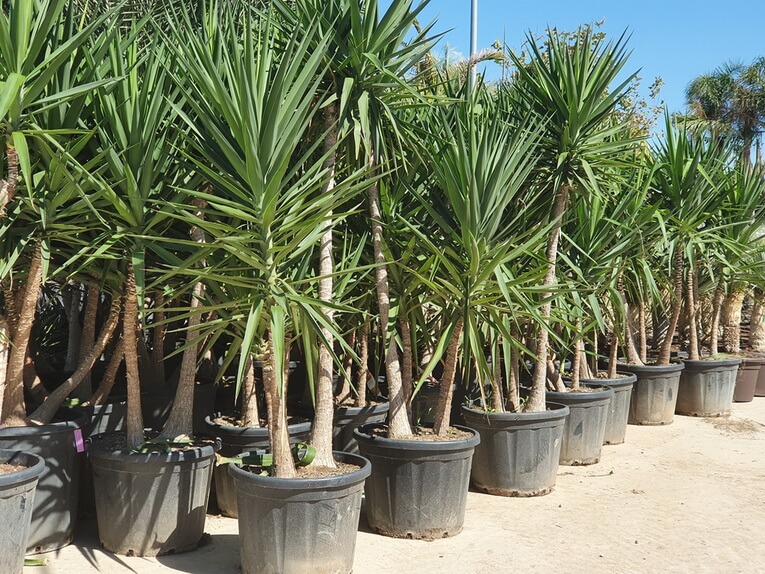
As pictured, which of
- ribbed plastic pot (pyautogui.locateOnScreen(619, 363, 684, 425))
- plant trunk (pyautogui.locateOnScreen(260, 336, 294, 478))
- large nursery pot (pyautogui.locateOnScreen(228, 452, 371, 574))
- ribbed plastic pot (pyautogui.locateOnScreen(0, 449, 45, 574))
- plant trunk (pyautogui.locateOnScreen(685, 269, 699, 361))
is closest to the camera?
ribbed plastic pot (pyautogui.locateOnScreen(0, 449, 45, 574))

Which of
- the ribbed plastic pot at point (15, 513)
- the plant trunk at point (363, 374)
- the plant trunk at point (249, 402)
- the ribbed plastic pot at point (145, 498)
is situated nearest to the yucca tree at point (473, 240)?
the plant trunk at point (363, 374)

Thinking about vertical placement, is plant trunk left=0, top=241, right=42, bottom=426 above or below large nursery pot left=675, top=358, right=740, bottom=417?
above

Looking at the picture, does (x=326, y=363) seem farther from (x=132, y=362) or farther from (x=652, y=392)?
(x=652, y=392)

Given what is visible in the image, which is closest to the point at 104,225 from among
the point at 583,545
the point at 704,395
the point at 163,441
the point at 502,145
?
the point at 163,441

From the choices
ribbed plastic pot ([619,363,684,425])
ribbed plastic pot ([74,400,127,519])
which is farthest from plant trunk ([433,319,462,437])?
ribbed plastic pot ([619,363,684,425])

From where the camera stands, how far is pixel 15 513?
320 centimetres

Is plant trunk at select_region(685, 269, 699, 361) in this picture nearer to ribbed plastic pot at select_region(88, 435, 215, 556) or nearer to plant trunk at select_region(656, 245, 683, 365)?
plant trunk at select_region(656, 245, 683, 365)

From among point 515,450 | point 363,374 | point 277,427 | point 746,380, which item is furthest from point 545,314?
point 746,380

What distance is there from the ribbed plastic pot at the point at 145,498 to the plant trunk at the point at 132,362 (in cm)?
11

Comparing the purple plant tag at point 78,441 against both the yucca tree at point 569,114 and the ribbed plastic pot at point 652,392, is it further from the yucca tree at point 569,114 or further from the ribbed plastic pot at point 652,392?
the ribbed plastic pot at point 652,392

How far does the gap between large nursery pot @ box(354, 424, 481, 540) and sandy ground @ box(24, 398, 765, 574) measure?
77 mm

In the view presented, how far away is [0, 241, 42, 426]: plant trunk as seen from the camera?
12.1ft

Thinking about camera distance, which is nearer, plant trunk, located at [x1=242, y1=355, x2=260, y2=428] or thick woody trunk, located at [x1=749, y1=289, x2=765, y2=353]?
plant trunk, located at [x1=242, y1=355, x2=260, y2=428]

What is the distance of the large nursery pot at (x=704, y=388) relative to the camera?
8016 mm
